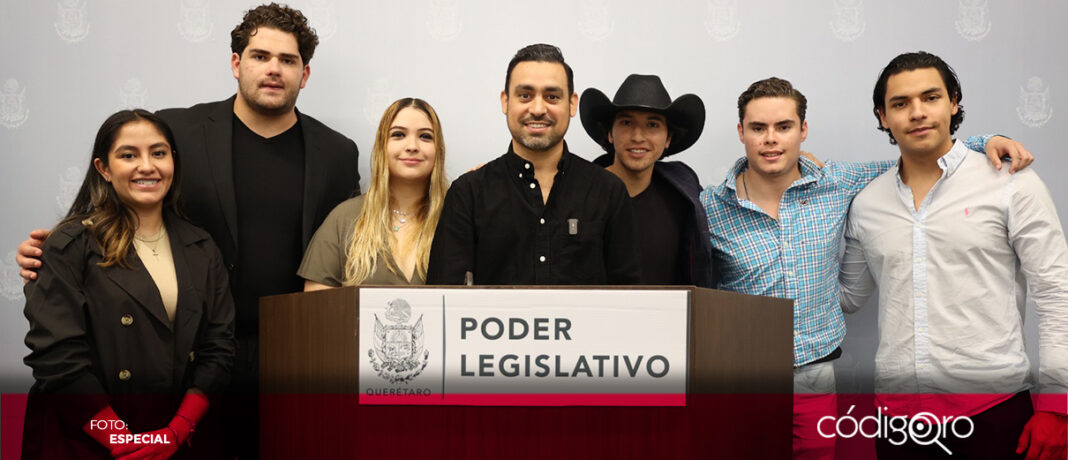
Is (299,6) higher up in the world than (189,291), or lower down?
higher up

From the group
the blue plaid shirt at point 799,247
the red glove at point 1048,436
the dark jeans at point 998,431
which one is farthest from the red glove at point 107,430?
the red glove at point 1048,436

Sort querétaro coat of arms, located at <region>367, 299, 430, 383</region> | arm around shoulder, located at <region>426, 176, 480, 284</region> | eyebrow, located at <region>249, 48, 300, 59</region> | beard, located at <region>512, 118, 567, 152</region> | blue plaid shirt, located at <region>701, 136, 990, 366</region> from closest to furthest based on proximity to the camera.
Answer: querétaro coat of arms, located at <region>367, 299, 430, 383</region>
arm around shoulder, located at <region>426, 176, 480, 284</region>
beard, located at <region>512, 118, 567, 152</region>
blue plaid shirt, located at <region>701, 136, 990, 366</region>
eyebrow, located at <region>249, 48, 300, 59</region>

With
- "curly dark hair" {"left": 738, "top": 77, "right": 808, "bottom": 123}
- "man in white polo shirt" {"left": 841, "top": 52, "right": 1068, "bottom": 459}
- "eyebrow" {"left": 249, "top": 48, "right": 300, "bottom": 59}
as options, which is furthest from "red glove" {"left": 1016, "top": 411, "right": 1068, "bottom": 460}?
"eyebrow" {"left": 249, "top": 48, "right": 300, "bottom": 59}

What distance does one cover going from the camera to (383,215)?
292 cm

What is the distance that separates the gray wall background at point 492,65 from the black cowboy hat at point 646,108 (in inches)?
18.1

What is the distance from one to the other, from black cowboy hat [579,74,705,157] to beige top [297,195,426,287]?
94 cm

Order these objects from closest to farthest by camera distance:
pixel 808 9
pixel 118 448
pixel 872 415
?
pixel 118 448, pixel 872 415, pixel 808 9

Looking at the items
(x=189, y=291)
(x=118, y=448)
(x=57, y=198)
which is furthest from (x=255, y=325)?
(x=57, y=198)

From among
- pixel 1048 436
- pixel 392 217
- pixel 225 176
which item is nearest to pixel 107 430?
pixel 225 176

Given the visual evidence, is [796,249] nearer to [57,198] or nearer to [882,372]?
[882,372]

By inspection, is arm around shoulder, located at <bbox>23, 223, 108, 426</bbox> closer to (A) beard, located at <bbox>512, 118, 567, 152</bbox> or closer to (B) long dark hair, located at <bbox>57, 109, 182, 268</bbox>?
(B) long dark hair, located at <bbox>57, 109, 182, 268</bbox>

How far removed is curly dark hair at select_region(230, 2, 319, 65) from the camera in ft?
10.4

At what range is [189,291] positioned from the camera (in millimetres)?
2652

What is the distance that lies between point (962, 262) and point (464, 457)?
5.92 feet
